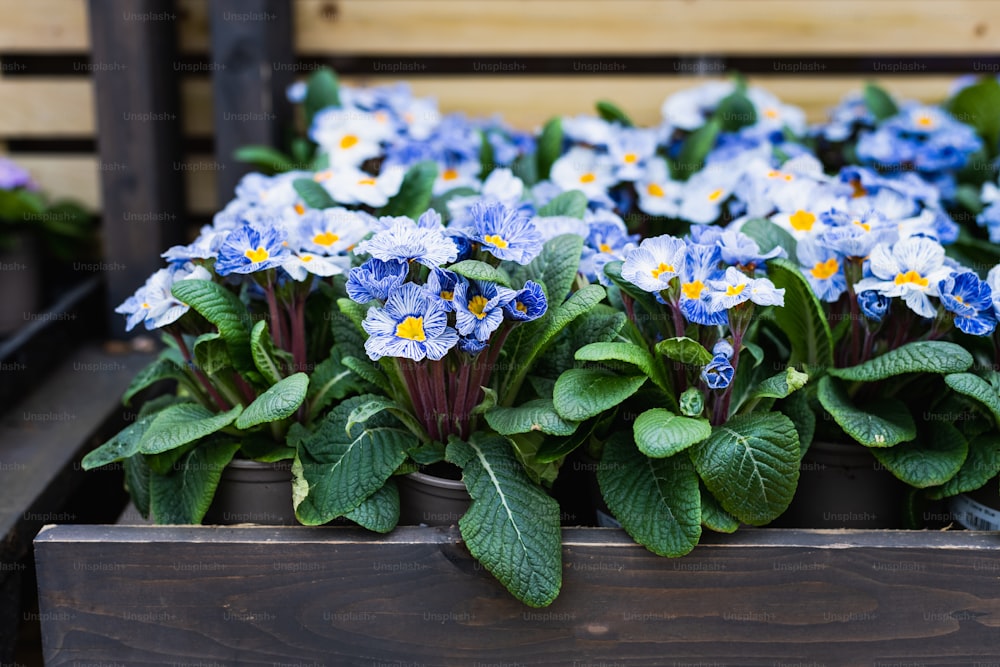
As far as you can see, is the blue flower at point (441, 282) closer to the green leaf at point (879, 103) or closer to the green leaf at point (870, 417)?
the green leaf at point (870, 417)

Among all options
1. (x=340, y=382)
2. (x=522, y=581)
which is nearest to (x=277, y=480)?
(x=340, y=382)

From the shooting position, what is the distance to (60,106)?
2314 mm

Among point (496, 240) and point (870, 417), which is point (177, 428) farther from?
point (870, 417)

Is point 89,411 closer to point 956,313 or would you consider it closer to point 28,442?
point 28,442

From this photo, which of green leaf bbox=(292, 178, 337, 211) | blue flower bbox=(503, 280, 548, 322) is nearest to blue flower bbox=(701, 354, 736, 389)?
blue flower bbox=(503, 280, 548, 322)

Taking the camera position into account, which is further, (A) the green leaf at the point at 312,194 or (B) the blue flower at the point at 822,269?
(A) the green leaf at the point at 312,194

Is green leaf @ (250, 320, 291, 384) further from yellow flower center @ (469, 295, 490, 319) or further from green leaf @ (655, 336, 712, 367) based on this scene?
green leaf @ (655, 336, 712, 367)

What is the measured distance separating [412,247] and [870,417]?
63 cm

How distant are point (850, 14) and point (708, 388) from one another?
1.62m

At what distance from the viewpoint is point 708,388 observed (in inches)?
45.4

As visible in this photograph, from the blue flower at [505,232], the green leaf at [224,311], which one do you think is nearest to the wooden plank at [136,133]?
the green leaf at [224,311]

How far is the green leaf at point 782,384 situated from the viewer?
1.09 m

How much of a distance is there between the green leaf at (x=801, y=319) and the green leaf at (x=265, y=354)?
68cm

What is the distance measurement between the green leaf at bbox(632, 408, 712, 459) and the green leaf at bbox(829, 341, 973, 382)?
0.24m
